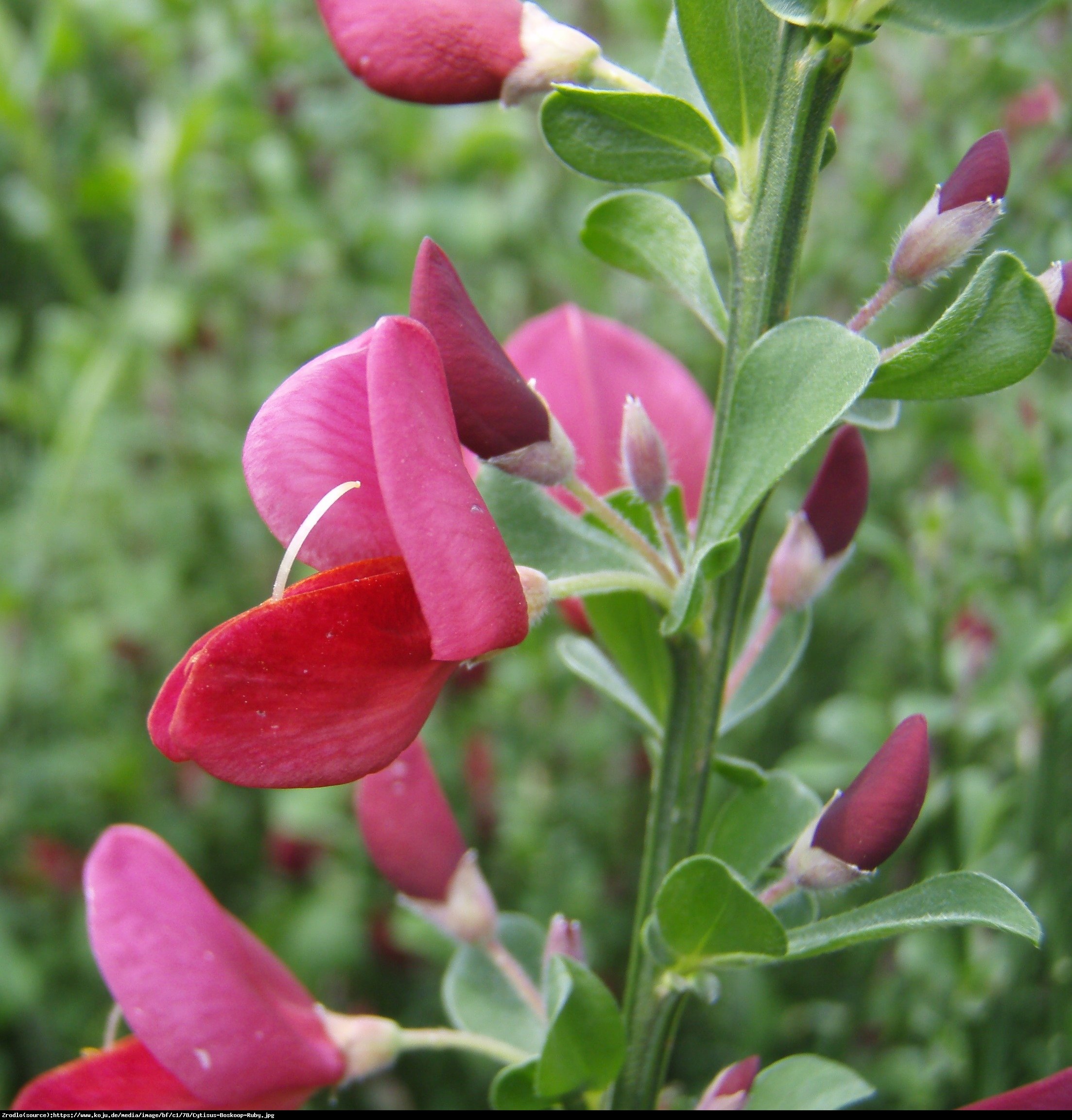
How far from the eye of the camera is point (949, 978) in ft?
4.02

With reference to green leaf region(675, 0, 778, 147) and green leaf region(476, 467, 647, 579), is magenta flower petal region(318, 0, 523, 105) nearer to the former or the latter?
green leaf region(675, 0, 778, 147)

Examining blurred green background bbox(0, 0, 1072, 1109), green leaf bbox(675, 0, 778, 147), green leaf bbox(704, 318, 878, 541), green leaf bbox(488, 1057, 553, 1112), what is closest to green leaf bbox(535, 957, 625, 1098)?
green leaf bbox(488, 1057, 553, 1112)

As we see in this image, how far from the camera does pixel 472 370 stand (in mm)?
484

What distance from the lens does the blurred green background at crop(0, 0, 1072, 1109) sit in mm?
1283

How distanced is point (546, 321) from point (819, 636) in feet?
3.99

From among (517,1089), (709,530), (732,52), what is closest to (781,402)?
(709,530)

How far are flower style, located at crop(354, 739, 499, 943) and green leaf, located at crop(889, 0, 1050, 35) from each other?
47 cm

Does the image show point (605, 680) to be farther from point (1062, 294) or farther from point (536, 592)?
point (1062, 294)

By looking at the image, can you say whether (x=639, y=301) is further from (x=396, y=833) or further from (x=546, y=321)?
(x=396, y=833)

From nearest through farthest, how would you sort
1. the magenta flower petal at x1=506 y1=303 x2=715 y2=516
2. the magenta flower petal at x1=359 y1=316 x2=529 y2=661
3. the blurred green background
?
the magenta flower petal at x1=359 y1=316 x2=529 y2=661 → the magenta flower petal at x1=506 y1=303 x2=715 y2=516 → the blurred green background

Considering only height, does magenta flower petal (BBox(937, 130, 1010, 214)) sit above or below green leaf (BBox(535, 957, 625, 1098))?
above

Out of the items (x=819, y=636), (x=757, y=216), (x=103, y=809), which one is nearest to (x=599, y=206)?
(x=757, y=216)

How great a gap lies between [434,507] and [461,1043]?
15.4 inches

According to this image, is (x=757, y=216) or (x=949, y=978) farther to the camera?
(x=949, y=978)
